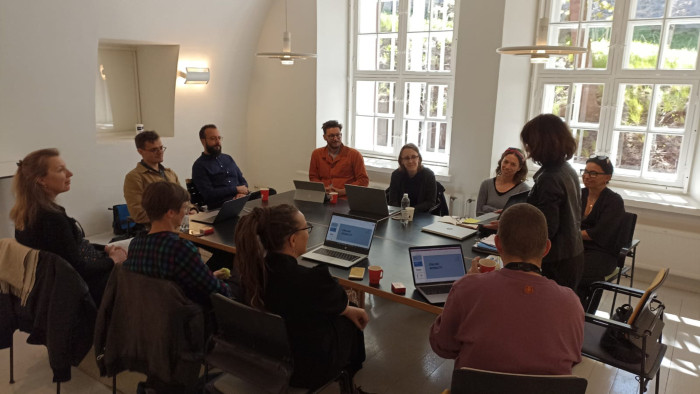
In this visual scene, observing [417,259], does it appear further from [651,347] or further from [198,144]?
[198,144]

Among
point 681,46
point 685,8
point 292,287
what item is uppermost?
point 685,8

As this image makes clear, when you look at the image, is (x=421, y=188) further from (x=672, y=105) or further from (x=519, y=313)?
(x=519, y=313)

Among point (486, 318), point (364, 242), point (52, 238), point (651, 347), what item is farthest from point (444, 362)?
point (52, 238)

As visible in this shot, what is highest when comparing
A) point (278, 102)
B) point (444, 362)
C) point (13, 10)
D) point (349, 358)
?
point (13, 10)

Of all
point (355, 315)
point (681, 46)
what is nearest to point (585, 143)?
point (681, 46)

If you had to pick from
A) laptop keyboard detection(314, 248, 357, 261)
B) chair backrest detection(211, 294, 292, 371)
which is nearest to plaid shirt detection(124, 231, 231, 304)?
chair backrest detection(211, 294, 292, 371)

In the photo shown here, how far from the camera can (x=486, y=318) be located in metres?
1.64

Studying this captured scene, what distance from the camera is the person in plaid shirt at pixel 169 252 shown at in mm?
2275

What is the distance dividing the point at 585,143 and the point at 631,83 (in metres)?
0.72

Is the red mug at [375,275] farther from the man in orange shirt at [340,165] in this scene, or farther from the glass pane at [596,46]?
the glass pane at [596,46]

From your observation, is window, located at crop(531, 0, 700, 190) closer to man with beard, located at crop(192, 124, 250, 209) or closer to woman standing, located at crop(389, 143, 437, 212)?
woman standing, located at crop(389, 143, 437, 212)

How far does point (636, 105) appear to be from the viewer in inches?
195

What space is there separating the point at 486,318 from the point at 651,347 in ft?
4.65

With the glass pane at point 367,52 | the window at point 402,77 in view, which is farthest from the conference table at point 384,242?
the glass pane at point 367,52
